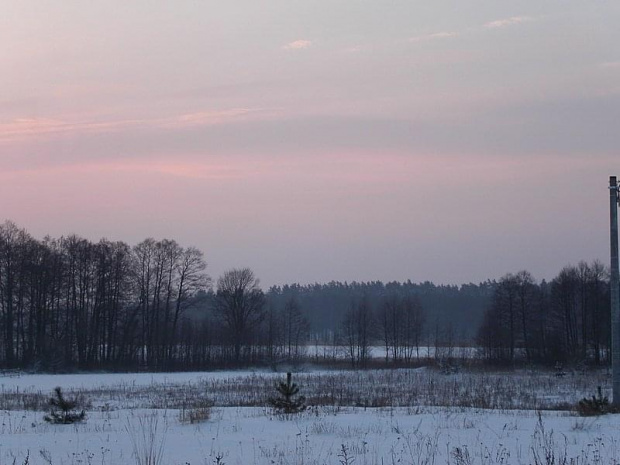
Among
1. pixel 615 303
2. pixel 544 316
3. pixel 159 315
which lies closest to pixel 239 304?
pixel 159 315

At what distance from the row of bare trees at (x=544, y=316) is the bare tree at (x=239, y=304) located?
26.3 meters

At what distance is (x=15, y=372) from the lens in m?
62.8

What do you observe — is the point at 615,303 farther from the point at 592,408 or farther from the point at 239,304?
the point at 239,304

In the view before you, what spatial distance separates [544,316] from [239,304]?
35.0m

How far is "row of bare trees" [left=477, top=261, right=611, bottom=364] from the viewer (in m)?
79.4

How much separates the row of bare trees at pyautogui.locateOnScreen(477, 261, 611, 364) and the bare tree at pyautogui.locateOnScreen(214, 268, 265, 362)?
86.2 ft

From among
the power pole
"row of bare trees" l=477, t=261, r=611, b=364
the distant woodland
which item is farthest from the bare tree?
the power pole

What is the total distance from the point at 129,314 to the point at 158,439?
223ft

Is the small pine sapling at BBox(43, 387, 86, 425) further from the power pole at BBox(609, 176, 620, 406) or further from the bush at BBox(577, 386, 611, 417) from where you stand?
the power pole at BBox(609, 176, 620, 406)

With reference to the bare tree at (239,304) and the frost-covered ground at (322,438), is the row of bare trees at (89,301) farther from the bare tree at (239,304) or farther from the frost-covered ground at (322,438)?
the frost-covered ground at (322,438)

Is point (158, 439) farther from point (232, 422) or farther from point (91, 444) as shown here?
point (232, 422)

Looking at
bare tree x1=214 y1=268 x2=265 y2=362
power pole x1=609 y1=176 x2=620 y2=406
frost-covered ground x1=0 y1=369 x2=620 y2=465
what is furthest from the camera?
bare tree x1=214 y1=268 x2=265 y2=362

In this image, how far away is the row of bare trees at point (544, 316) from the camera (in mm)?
79438

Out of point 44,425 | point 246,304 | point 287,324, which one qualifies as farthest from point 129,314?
point 44,425
